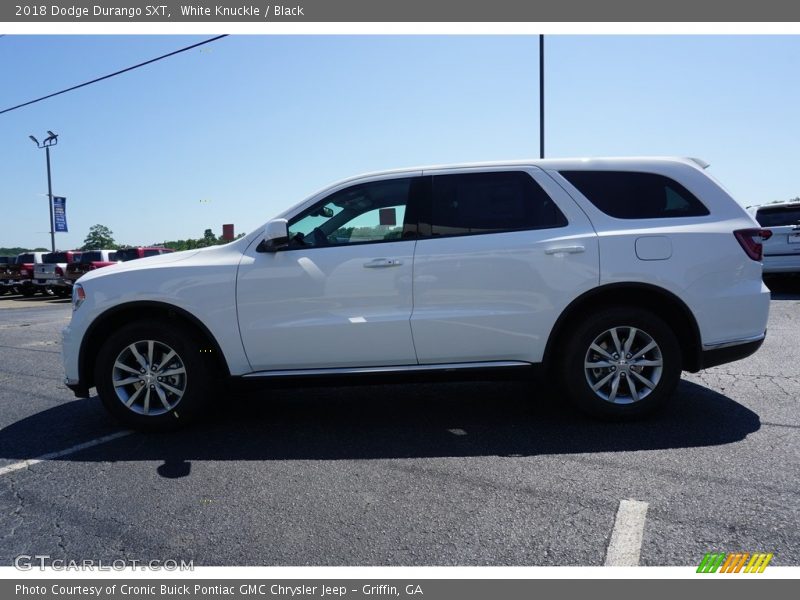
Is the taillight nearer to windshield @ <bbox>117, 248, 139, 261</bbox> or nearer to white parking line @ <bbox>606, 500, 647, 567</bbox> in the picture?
white parking line @ <bbox>606, 500, 647, 567</bbox>

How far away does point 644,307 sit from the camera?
4008 millimetres

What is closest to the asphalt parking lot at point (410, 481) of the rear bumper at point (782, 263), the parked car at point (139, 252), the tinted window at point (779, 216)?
the rear bumper at point (782, 263)

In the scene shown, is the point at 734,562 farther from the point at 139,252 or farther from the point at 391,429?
the point at 139,252

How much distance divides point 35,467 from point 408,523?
255 centimetres

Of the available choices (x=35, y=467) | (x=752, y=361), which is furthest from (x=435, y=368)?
(x=752, y=361)

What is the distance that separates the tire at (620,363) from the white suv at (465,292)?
0.01 m

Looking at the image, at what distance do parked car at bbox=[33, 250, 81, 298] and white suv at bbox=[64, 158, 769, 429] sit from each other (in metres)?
19.1

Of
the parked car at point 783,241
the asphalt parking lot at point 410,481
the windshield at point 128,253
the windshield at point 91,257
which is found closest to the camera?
the asphalt parking lot at point 410,481

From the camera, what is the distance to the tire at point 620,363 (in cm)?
390

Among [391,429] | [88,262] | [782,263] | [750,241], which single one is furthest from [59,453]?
[88,262]

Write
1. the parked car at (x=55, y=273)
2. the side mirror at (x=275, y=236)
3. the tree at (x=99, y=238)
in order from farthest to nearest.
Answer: the tree at (x=99, y=238), the parked car at (x=55, y=273), the side mirror at (x=275, y=236)

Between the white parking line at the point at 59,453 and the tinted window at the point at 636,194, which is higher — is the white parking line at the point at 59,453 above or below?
below

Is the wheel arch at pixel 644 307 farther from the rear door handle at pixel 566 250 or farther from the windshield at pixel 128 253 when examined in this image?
the windshield at pixel 128 253

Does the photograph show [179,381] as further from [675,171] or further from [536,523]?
[675,171]
